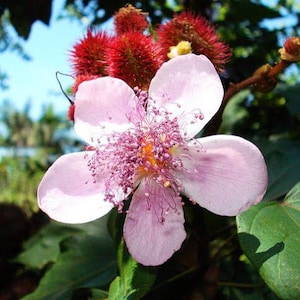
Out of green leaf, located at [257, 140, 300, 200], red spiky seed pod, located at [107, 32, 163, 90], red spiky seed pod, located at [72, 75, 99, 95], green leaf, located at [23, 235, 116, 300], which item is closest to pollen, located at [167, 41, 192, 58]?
red spiky seed pod, located at [107, 32, 163, 90]

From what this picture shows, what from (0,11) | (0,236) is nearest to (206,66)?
(0,11)

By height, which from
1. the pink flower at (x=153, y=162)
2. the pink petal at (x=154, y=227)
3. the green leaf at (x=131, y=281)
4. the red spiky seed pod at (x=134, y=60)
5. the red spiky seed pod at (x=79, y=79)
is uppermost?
the red spiky seed pod at (x=134, y=60)

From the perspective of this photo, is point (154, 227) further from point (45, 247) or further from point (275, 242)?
point (45, 247)

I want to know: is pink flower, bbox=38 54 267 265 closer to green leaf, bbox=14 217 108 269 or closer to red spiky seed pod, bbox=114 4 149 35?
red spiky seed pod, bbox=114 4 149 35

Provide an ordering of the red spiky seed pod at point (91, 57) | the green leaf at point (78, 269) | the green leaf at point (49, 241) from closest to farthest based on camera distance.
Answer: the red spiky seed pod at point (91, 57) → the green leaf at point (78, 269) → the green leaf at point (49, 241)

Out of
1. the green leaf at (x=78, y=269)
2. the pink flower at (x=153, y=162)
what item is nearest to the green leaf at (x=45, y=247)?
the green leaf at (x=78, y=269)

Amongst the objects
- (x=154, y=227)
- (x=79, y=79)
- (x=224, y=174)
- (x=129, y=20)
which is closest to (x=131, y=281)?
(x=154, y=227)

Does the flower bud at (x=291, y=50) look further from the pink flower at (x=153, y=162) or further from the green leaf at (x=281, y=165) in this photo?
the green leaf at (x=281, y=165)

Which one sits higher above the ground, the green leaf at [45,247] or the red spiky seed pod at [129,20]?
the red spiky seed pod at [129,20]
